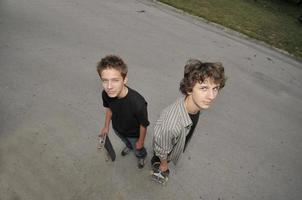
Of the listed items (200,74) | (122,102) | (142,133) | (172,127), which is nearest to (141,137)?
(142,133)

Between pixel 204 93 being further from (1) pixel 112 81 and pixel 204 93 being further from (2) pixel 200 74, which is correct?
(1) pixel 112 81

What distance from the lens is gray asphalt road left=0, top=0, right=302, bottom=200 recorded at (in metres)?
3.63

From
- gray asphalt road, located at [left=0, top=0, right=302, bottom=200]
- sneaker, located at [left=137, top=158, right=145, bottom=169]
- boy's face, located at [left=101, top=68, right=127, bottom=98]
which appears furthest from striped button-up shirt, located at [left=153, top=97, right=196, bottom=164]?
gray asphalt road, located at [left=0, top=0, right=302, bottom=200]

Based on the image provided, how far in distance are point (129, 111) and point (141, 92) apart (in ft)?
7.16

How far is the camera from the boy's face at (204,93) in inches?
104

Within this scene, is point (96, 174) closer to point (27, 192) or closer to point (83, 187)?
point (83, 187)

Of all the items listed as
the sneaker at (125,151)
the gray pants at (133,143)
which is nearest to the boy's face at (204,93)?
the gray pants at (133,143)

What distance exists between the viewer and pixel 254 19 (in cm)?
976

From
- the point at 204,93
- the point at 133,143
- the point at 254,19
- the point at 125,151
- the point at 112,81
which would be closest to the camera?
the point at 204,93

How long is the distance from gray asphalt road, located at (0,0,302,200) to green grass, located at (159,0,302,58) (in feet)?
2.56

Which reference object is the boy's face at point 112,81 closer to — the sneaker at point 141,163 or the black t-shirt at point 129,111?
the black t-shirt at point 129,111

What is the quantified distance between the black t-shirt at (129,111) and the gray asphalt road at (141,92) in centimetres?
80

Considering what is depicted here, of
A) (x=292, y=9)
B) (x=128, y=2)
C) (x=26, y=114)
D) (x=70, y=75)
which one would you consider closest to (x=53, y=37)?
(x=70, y=75)

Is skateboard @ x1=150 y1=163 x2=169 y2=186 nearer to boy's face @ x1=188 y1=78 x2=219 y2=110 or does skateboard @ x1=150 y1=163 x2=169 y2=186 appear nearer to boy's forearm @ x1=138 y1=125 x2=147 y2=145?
boy's forearm @ x1=138 y1=125 x2=147 y2=145
